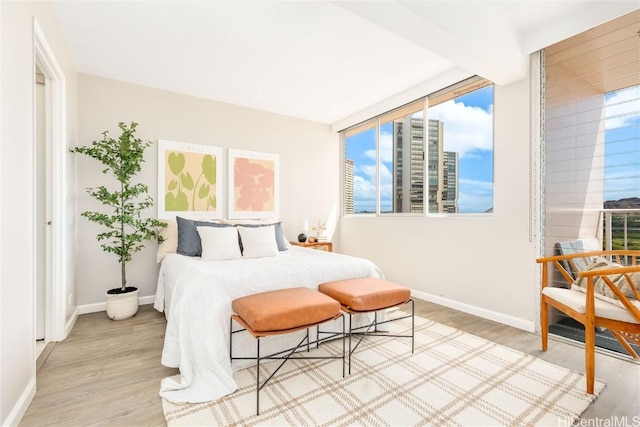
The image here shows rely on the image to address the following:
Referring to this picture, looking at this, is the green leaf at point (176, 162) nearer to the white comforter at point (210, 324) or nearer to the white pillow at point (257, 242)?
the white pillow at point (257, 242)

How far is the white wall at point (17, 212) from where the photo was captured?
1.44m

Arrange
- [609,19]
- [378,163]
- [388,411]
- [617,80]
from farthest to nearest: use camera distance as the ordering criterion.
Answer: [378,163] → [617,80] → [609,19] → [388,411]

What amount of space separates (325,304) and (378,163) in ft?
10.5

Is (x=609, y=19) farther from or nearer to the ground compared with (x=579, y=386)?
farther from the ground

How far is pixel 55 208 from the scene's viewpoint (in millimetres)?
2490

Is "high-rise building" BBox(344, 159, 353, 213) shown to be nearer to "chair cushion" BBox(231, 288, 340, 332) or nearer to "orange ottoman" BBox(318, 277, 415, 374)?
"orange ottoman" BBox(318, 277, 415, 374)

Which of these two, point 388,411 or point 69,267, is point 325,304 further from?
point 69,267

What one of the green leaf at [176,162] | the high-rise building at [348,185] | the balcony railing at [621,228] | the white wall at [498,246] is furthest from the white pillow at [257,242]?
the balcony railing at [621,228]

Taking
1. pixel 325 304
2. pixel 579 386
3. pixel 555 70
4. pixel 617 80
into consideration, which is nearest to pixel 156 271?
pixel 325 304

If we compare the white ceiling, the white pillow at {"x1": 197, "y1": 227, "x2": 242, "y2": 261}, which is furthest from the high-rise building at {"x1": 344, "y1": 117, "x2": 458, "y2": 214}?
the white pillow at {"x1": 197, "y1": 227, "x2": 242, "y2": 261}

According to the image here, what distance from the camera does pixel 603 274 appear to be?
5.53 ft

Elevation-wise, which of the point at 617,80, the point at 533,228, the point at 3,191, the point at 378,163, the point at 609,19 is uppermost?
the point at 609,19

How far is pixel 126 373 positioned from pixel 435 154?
3.74 m

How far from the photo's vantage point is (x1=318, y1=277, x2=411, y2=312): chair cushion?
2037 mm
